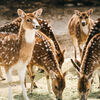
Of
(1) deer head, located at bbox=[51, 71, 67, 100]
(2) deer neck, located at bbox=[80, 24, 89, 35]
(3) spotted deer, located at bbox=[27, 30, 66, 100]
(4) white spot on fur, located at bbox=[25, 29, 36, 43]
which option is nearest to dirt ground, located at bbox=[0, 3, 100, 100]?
(3) spotted deer, located at bbox=[27, 30, 66, 100]

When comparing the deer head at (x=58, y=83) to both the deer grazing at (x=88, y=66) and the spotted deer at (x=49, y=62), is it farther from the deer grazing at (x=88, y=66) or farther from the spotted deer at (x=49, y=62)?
the deer grazing at (x=88, y=66)

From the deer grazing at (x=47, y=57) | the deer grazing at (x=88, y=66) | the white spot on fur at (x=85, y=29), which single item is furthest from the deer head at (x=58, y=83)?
the white spot on fur at (x=85, y=29)

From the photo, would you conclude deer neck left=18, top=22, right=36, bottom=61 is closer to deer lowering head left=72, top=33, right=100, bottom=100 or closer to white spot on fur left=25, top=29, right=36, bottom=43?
white spot on fur left=25, top=29, right=36, bottom=43

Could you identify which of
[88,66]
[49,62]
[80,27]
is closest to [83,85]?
[88,66]

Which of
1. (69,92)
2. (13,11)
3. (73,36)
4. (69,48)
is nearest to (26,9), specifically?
(13,11)

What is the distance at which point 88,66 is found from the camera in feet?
24.0

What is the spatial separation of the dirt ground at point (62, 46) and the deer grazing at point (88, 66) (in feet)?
2.52

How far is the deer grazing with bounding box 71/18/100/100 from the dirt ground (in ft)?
2.52

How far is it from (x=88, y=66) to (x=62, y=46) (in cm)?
467

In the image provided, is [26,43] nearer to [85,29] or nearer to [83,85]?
[83,85]

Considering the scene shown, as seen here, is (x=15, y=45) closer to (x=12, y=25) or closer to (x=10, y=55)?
(x=10, y=55)

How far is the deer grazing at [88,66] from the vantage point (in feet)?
23.1

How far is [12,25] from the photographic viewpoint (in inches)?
341

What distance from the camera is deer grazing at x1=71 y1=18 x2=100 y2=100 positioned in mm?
7039
